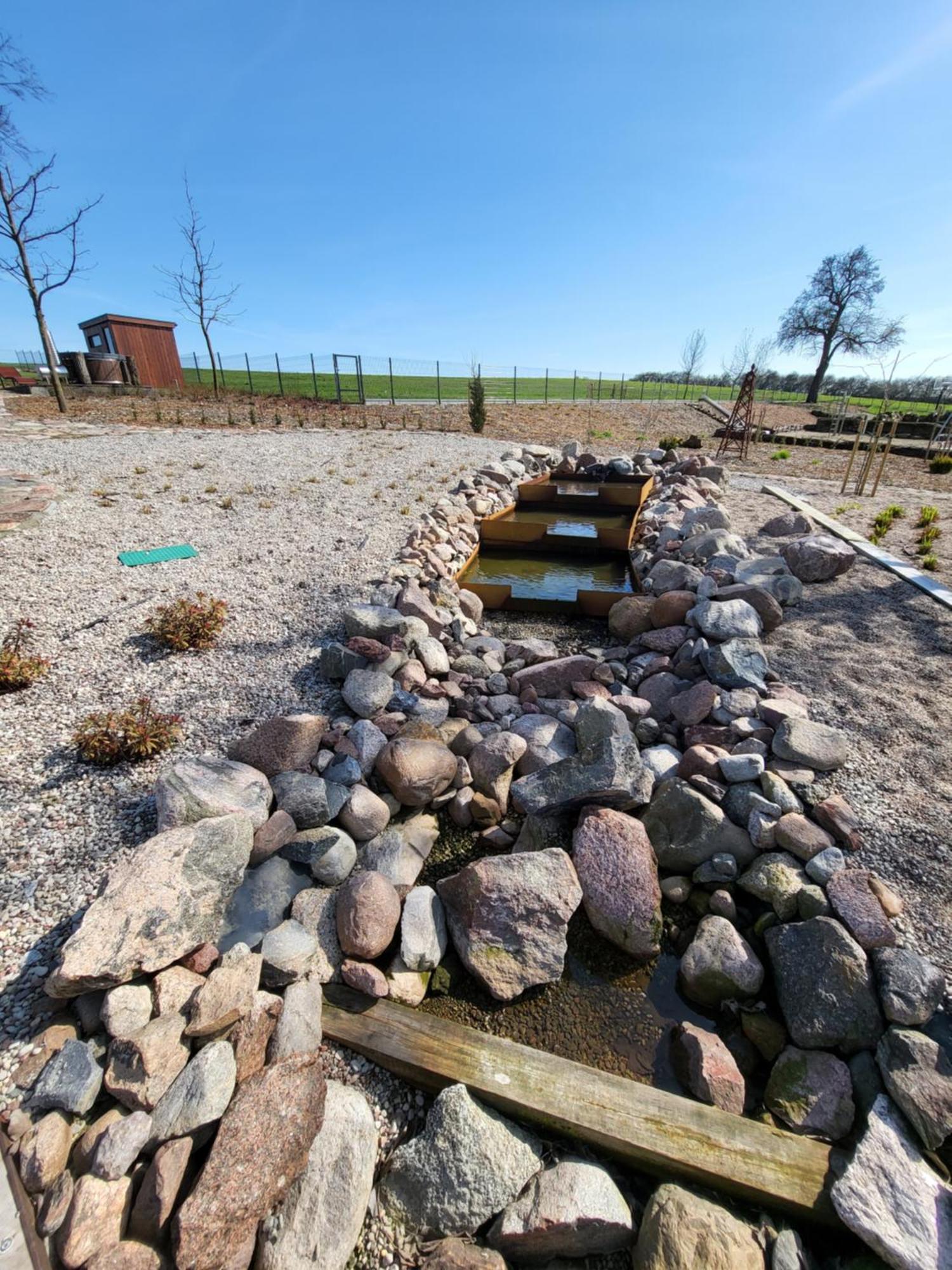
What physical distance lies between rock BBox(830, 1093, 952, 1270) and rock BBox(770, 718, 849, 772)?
1506 millimetres

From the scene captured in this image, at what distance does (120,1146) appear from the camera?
1552mm

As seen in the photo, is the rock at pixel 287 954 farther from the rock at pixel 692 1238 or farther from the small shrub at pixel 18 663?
the small shrub at pixel 18 663

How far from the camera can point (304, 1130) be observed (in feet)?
5.64

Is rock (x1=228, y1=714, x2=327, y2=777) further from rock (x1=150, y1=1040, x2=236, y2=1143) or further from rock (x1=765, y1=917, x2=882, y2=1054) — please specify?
rock (x1=765, y1=917, x2=882, y2=1054)

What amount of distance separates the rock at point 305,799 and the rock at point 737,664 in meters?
2.52

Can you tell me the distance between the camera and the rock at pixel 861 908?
2186 mm

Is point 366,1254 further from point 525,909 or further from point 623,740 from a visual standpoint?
point 623,740

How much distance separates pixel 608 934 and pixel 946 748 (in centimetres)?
216

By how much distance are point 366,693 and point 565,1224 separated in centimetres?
239

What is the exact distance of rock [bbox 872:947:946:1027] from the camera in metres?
1.99

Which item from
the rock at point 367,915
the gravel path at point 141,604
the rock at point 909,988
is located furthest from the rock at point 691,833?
the gravel path at point 141,604

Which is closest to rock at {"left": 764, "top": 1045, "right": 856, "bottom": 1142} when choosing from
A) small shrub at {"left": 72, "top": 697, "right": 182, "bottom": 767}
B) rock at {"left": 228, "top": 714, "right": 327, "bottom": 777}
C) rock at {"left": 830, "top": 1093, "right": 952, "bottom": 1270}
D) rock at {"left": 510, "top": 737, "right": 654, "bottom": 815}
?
rock at {"left": 830, "top": 1093, "right": 952, "bottom": 1270}

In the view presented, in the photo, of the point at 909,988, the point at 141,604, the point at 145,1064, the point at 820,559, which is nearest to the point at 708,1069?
the point at 909,988

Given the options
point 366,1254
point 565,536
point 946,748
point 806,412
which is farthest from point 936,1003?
point 806,412
